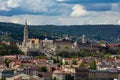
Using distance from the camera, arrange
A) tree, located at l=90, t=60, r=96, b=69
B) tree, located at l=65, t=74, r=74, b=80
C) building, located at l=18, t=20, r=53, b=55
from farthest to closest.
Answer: building, located at l=18, t=20, r=53, b=55
tree, located at l=90, t=60, r=96, b=69
tree, located at l=65, t=74, r=74, b=80

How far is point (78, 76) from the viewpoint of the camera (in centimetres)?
8700

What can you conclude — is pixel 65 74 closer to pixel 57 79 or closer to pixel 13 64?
pixel 57 79

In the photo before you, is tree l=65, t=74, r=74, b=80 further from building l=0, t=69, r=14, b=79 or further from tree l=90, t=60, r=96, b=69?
tree l=90, t=60, r=96, b=69

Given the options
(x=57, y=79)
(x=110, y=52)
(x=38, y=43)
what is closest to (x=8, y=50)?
(x=38, y=43)

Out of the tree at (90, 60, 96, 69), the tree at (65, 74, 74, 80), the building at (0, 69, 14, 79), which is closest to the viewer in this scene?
the building at (0, 69, 14, 79)

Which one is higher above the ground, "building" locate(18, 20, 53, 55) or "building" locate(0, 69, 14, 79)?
"building" locate(18, 20, 53, 55)

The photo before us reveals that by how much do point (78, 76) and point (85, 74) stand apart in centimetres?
114

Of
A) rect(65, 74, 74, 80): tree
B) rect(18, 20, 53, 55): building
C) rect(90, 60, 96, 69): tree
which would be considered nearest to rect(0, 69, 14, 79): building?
rect(65, 74, 74, 80): tree

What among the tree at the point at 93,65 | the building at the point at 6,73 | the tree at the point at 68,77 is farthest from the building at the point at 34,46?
the building at the point at 6,73

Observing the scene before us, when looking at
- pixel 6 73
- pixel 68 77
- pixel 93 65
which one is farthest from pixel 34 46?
pixel 6 73

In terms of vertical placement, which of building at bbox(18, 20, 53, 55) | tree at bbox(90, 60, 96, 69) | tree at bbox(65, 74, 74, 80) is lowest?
tree at bbox(65, 74, 74, 80)

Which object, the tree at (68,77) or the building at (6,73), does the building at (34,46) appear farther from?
the building at (6,73)

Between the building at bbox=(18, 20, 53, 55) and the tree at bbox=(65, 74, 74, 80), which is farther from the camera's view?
the building at bbox=(18, 20, 53, 55)

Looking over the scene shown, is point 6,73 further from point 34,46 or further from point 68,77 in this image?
point 34,46
